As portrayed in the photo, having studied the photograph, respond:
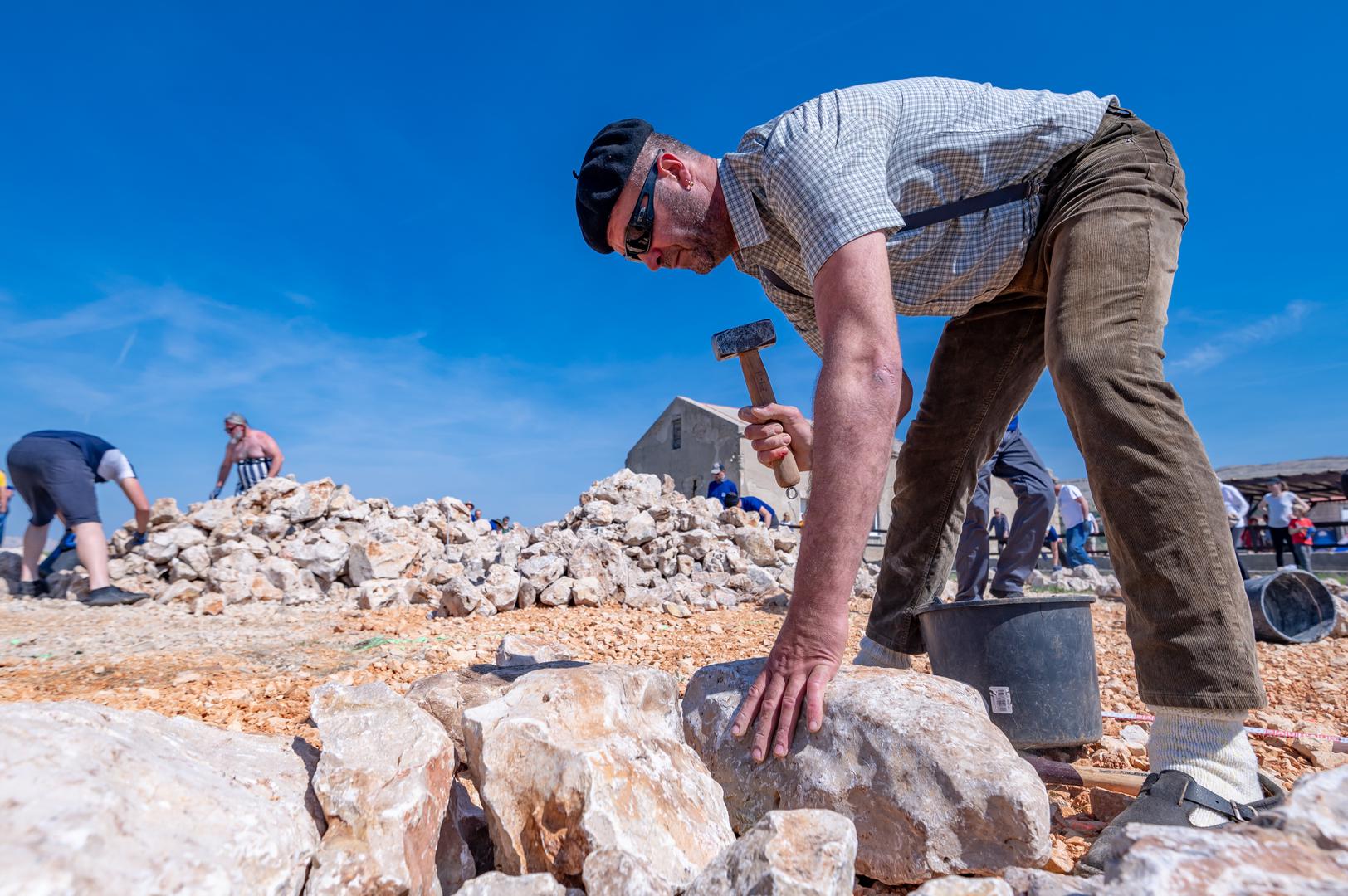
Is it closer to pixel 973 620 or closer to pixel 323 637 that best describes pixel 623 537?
→ pixel 323 637

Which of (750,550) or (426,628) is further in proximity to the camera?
(750,550)

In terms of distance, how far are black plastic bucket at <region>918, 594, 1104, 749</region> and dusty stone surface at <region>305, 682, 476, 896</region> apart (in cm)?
150

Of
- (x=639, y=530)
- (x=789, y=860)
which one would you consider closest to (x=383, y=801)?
(x=789, y=860)

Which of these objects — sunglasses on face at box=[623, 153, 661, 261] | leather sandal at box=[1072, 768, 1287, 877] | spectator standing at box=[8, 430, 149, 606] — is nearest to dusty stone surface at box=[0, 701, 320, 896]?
leather sandal at box=[1072, 768, 1287, 877]

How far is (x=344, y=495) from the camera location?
338 inches

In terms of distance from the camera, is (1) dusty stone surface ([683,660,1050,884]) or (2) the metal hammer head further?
(2) the metal hammer head

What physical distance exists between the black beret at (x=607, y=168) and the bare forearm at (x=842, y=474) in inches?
34.7

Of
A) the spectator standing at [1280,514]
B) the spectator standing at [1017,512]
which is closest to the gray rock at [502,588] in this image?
the spectator standing at [1017,512]

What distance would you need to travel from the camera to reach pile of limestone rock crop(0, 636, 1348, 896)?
0.93m

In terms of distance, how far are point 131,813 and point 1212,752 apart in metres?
1.88

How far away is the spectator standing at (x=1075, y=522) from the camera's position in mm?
10438

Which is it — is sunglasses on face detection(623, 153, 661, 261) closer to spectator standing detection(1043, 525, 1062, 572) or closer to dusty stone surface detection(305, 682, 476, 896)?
dusty stone surface detection(305, 682, 476, 896)

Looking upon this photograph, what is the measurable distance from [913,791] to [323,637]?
3.69 meters

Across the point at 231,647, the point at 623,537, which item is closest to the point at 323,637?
the point at 231,647
